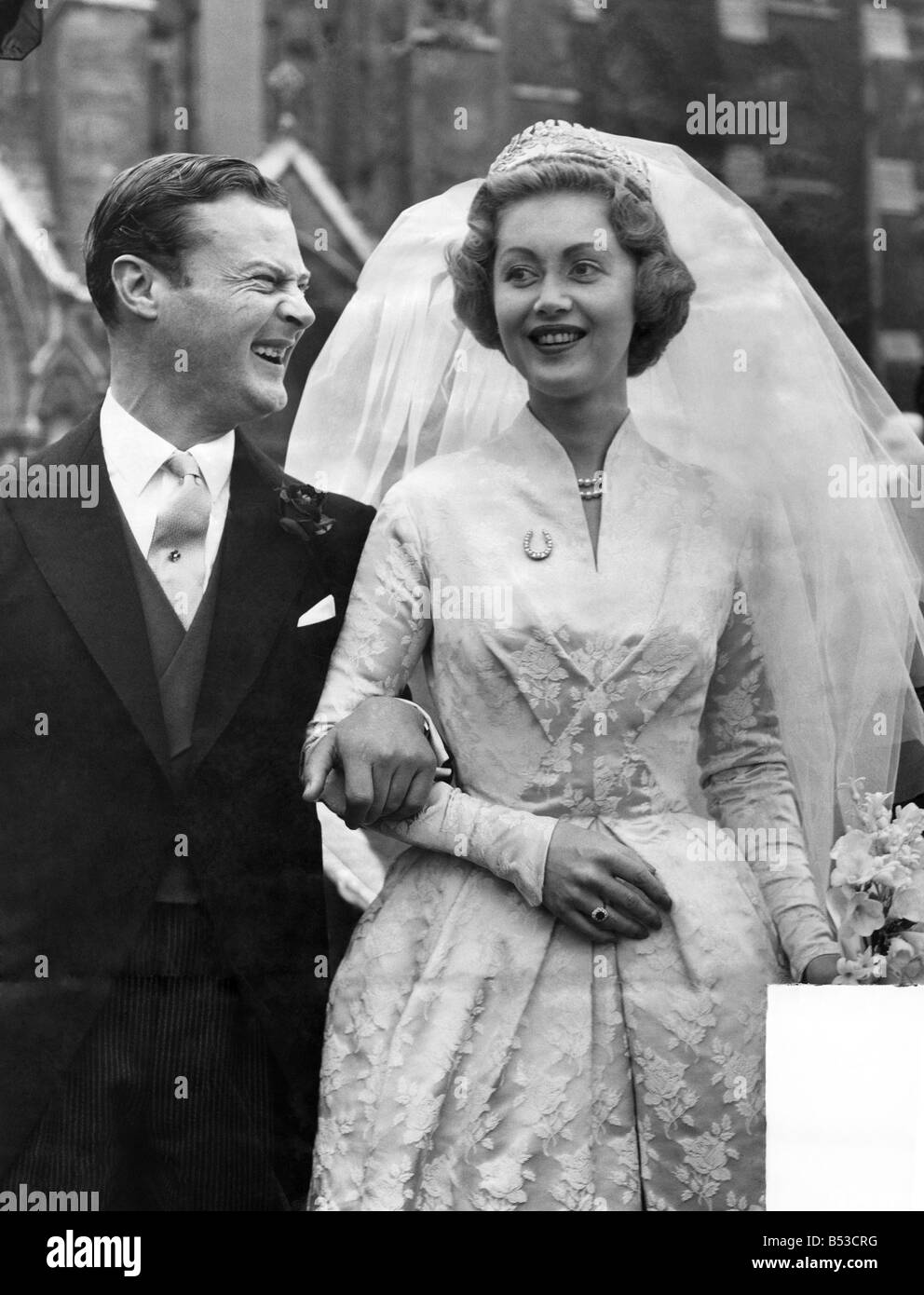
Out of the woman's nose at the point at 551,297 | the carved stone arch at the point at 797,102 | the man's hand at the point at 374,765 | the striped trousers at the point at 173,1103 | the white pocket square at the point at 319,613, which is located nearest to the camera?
the man's hand at the point at 374,765

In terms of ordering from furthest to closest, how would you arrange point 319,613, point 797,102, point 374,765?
point 797,102, point 319,613, point 374,765

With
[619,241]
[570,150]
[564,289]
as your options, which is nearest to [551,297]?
[564,289]

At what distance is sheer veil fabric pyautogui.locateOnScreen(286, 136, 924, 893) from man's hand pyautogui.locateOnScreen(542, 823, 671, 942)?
38 cm

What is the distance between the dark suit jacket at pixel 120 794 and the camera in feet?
11.2

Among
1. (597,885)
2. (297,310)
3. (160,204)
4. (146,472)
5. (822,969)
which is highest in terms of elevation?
(160,204)

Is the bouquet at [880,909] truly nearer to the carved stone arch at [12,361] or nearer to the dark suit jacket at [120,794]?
the dark suit jacket at [120,794]

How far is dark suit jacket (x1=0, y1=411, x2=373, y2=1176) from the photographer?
11.2 feet

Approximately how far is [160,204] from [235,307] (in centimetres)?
22

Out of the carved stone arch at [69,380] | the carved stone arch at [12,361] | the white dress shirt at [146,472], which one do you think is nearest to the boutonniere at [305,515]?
the white dress shirt at [146,472]

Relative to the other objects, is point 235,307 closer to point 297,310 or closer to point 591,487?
point 297,310

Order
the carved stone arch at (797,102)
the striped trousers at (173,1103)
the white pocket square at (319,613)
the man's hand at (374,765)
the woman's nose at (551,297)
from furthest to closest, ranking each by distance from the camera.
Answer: the carved stone arch at (797,102)
the white pocket square at (319,613)
the striped trousers at (173,1103)
the woman's nose at (551,297)
the man's hand at (374,765)

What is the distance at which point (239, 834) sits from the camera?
343cm

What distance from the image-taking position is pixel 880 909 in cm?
319

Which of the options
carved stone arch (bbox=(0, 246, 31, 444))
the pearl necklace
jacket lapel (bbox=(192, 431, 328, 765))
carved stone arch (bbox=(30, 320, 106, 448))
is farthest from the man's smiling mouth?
the pearl necklace
